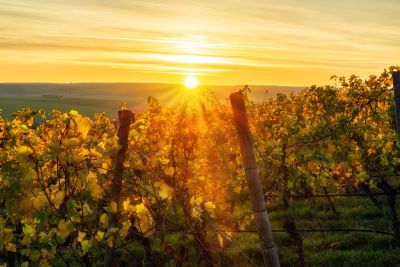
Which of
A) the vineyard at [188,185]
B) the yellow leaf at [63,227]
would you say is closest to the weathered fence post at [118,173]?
the vineyard at [188,185]

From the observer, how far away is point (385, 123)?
32.9 feet

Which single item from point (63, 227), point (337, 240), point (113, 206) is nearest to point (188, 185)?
point (113, 206)

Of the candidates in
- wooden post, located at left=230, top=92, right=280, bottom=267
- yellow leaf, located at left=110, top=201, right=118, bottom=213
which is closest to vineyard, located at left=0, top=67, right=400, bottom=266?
yellow leaf, located at left=110, top=201, right=118, bottom=213

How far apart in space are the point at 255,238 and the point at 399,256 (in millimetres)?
3002

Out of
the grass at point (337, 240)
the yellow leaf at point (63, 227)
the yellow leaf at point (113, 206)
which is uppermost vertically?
the yellow leaf at point (113, 206)

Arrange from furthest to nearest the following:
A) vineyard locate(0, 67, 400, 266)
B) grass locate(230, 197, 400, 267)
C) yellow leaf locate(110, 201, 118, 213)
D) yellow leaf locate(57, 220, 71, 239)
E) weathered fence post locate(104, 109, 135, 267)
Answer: grass locate(230, 197, 400, 267), weathered fence post locate(104, 109, 135, 267), yellow leaf locate(110, 201, 118, 213), vineyard locate(0, 67, 400, 266), yellow leaf locate(57, 220, 71, 239)

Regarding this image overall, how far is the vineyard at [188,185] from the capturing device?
141 inches

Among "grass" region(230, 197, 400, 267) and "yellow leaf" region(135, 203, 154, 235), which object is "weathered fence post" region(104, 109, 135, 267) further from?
"grass" region(230, 197, 400, 267)

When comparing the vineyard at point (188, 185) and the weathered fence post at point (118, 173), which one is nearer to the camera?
the vineyard at point (188, 185)

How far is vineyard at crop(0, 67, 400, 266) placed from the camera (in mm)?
3590

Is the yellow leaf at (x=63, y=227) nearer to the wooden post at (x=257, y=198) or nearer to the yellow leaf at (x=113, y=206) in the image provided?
the yellow leaf at (x=113, y=206)

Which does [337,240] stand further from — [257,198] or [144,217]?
[144,217]

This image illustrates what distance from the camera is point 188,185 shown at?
5.99 metres

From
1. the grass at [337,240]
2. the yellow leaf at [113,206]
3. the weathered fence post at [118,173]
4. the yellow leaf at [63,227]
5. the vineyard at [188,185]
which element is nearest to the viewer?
the yellow leaf at [63,227]
